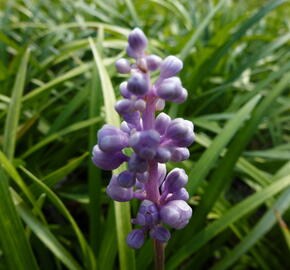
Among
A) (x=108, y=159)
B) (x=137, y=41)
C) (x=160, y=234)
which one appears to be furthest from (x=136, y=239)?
(x=137, y=41)

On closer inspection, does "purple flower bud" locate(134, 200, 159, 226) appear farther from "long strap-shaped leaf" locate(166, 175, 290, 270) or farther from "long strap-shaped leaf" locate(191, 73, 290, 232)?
"long strap-shaped leaf" locate(191, 73, 290, 232)

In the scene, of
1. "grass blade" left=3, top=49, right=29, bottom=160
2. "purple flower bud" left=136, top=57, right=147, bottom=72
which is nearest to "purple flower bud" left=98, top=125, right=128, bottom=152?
"purple flower bud" left=136, top=57, right=147, bottom=72

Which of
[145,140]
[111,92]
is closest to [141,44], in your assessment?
[145,140]

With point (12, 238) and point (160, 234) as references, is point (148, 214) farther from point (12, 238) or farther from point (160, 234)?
point (12, 238)

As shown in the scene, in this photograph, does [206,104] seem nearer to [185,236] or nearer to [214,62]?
[214,62]

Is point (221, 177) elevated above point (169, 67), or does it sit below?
below

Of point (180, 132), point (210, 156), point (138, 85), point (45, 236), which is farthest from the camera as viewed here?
point (210, 156)

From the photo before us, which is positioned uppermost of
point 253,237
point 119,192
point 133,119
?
point 133,119
